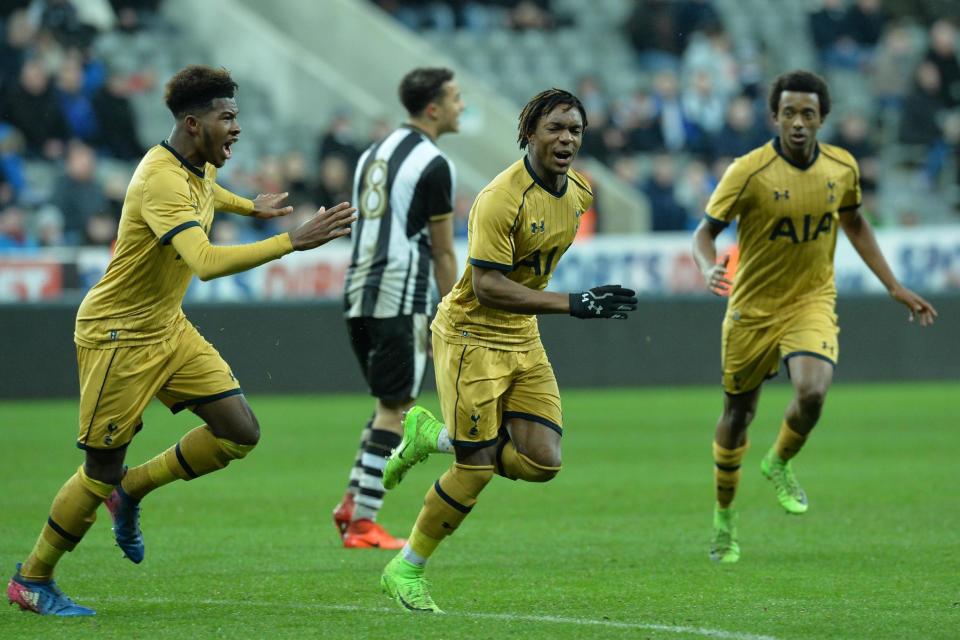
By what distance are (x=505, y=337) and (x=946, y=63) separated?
18.2 m

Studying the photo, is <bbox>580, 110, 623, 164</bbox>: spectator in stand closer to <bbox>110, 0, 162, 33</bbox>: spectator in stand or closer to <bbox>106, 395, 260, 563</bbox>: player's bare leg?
<bbox>110, 0, 162, 33</bbox>: spectator in stand

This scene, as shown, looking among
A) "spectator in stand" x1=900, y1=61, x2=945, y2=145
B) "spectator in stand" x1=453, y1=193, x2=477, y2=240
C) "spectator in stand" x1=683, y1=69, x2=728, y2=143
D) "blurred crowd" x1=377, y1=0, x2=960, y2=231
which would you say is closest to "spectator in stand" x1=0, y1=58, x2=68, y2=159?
"spectator in stand" x1=453, y1=193, x2=477, y2=240

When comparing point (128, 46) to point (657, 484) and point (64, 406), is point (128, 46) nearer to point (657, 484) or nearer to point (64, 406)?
point (64, 406)

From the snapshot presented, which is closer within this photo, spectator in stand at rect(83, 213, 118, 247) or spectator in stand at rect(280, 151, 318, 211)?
spectator in stand at rect(83, 213, 118, 247)

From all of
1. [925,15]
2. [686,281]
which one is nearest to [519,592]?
[686,281]

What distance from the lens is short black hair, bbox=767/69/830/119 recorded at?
29.1 feet

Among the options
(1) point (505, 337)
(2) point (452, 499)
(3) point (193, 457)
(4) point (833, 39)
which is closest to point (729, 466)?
(1) point (505, 337)

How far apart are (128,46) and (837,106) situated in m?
11.0

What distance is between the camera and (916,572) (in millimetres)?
7910

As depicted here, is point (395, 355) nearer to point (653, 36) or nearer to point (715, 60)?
point (715, 60)

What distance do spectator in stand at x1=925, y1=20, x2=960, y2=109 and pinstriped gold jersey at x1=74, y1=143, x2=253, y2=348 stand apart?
1848 cm

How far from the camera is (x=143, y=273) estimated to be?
7039mm

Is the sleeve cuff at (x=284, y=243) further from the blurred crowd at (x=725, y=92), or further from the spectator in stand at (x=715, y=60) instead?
the spectator in stand at (x=715, y=60)

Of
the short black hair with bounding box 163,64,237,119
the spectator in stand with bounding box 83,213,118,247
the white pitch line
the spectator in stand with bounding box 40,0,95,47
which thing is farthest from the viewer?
the spectator in stand with bounding box 40,0,95,47
